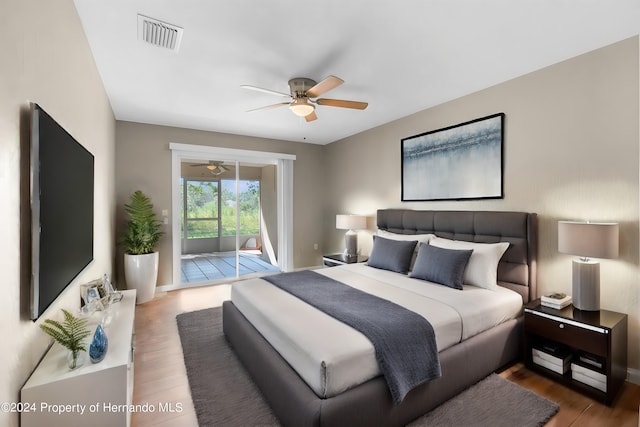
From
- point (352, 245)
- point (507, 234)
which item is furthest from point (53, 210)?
point (352, 245)

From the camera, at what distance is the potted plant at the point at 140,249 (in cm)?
396

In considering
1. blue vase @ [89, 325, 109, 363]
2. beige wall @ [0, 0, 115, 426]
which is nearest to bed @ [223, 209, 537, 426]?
blue vase @ [89, 325, 109, 363]

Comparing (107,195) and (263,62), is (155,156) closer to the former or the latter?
(107,195)

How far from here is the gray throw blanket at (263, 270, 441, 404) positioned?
1699 millimetres

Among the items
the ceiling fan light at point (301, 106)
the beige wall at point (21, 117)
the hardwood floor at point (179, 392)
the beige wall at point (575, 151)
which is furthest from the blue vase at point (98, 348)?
the beige wall at point (575, 151)

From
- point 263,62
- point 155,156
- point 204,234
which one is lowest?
point 204,234

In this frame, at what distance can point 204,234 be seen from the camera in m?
5.16

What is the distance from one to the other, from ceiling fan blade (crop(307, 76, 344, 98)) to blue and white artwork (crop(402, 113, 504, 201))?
1.80 meters

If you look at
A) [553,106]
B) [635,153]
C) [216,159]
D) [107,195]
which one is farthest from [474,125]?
[107,195]

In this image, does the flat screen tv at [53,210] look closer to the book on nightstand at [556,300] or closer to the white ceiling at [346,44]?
the white ceiling at [346,44]

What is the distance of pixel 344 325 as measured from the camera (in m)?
1.94

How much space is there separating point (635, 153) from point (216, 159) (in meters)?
5.06

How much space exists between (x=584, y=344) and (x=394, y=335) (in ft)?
4.87

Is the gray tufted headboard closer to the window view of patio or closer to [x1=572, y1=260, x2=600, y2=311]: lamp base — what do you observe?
[x1=572, y1=260, x2=600, y2=311]: lamp base
